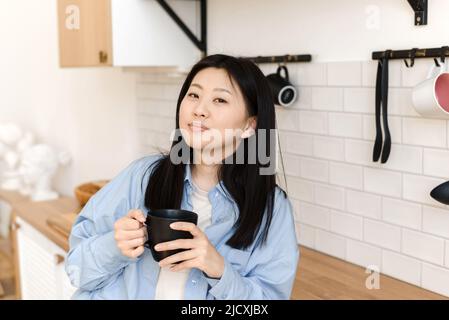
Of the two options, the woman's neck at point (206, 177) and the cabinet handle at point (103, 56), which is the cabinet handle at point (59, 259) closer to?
the cabinet handle at point (103, 56)

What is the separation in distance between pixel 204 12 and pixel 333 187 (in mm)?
757

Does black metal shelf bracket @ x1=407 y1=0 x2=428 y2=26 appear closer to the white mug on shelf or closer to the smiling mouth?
the white mug on shelf

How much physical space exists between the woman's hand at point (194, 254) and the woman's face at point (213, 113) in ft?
0.57

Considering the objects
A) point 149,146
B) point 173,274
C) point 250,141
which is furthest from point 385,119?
point 149,146

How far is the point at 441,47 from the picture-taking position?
1221mm

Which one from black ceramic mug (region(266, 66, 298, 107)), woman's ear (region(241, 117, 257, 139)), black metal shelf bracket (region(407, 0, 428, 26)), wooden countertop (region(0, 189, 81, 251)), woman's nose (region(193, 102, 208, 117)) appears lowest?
wooden countertop (region(0, 189, 81, 251))

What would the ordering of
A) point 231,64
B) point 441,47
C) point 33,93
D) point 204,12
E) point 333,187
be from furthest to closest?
1. point 33,93
2. point 204,12
3. point 333,187
4. point 441,47
5. point 231,64

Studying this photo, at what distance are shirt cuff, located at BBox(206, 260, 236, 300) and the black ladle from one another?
0.53m

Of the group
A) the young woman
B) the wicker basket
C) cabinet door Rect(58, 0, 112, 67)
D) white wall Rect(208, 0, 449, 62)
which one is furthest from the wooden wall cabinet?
the young woman

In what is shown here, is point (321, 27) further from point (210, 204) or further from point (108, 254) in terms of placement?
point (108, 254)

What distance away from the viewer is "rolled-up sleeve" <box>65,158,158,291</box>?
1.01m

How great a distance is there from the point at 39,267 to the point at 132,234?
1.24m

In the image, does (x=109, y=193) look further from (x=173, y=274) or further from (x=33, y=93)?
(x=33, y=93)

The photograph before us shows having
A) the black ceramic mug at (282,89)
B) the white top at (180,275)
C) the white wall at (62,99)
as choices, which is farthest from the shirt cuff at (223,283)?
the white wall at (62,99)
